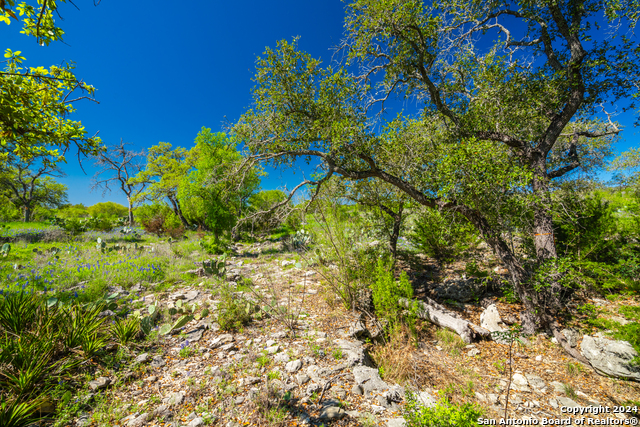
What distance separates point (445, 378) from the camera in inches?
130

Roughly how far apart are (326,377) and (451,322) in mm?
3053

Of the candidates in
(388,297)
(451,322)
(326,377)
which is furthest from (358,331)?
(451,322)

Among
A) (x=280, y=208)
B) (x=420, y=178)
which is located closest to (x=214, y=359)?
(x=280, y=208)

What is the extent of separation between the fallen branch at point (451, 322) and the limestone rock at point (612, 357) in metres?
1.31

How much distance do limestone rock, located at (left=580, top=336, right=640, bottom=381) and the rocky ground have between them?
3 cm

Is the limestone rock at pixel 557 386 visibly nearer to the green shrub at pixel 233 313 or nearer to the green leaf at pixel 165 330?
the green shrub at pixel 233 313

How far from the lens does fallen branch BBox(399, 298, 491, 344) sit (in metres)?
4.31

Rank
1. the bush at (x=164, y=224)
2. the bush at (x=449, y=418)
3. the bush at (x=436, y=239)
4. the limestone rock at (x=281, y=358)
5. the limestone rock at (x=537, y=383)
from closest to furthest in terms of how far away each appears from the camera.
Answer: the bush at (x=449, y=418)
the limestone rock at (x=281, y=358)
the limestone rock at (x=537, y=383)
the bush at (x=436, y=239)
the bush at (x=164, y=224)

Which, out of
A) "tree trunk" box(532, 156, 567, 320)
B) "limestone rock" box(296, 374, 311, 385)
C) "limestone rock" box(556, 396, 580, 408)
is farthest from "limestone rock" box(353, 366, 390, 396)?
"tree trunk" box(532, 156, 567, 320)

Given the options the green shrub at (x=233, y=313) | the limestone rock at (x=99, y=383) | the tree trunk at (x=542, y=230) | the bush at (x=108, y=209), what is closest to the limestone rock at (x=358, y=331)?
the green shrub at (x=233, y=313)

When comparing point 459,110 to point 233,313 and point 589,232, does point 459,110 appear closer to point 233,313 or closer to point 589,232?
point 589,232

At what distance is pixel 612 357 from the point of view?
3393 mm

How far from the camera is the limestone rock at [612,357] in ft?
10.6

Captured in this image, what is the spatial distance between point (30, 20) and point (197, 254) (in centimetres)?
840
